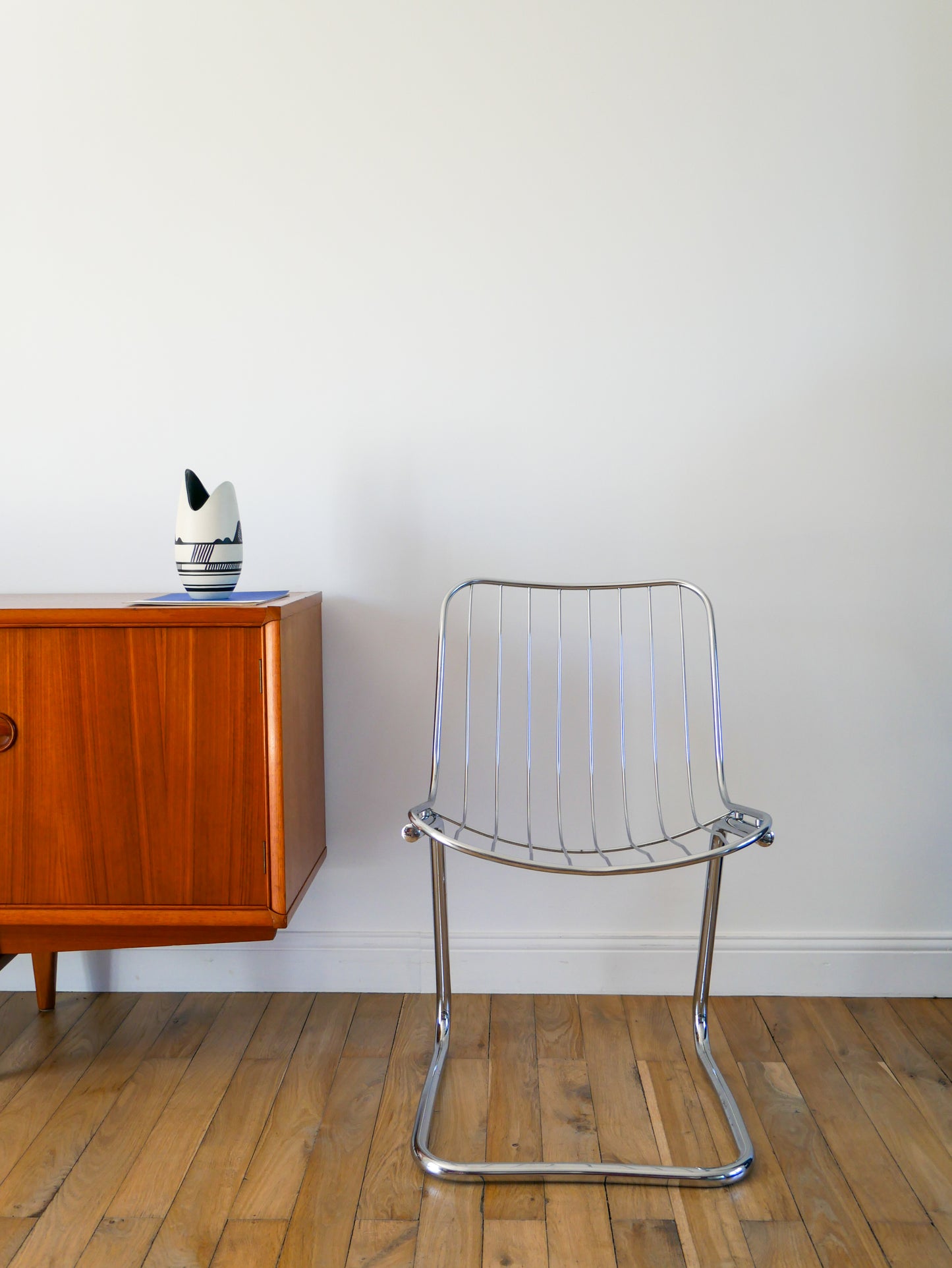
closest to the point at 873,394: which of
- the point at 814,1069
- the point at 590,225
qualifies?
the point at 590,225

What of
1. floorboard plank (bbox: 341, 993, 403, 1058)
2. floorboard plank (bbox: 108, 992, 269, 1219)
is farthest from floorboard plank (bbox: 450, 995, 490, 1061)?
floorboard plank (bbox: 108, 992, 269, 1219)

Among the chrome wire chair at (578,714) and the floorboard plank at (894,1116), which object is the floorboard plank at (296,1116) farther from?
the floorboard plank at (894,1116)

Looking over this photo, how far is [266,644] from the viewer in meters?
1.49

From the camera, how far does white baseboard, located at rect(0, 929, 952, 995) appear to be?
1.94 meters

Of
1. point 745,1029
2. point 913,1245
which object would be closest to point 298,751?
point 745,1029

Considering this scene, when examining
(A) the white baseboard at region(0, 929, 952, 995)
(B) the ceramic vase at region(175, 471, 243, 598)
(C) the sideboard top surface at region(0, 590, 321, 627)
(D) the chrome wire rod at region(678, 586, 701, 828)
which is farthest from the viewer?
(A) the white baseboard at region(0, 929, 952, 995)

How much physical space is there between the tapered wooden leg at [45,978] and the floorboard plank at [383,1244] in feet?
2.94

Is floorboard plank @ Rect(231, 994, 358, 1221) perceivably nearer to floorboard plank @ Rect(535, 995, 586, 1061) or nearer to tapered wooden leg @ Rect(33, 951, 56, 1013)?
floorboard plank @ Rect(535, 995, 586, 1061)

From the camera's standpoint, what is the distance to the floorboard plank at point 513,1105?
1336 mm

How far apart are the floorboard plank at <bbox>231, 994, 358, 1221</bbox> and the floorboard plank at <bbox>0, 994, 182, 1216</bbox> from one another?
27 centimetres

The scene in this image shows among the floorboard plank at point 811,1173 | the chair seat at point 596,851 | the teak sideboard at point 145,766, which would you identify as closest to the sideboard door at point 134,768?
the teak sideboard at point 145,766

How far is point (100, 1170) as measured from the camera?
55.2 inches

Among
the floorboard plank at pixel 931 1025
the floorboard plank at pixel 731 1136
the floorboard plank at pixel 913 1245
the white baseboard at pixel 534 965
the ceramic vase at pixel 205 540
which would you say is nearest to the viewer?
the floorboard plank at pixel 913 1245

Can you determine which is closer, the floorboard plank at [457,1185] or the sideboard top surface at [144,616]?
the floorboard plank at [457,1185]
